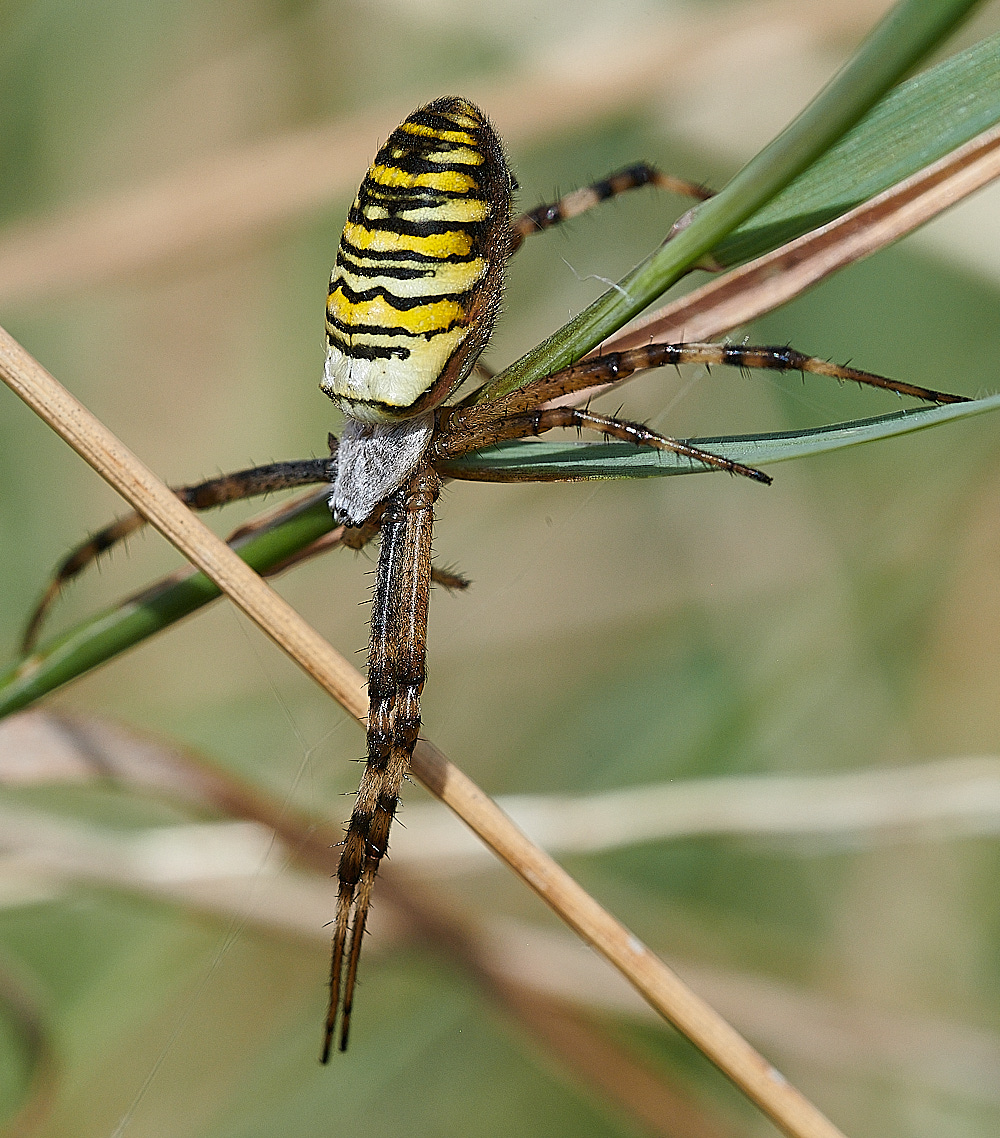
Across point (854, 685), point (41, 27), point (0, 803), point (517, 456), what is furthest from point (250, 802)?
point (41, 27)

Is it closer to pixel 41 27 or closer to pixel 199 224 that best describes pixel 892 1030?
pixel 199 224

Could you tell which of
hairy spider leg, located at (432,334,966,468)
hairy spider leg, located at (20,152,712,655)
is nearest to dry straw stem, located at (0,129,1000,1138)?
hairy spider leg, located at (432,334,966,468)

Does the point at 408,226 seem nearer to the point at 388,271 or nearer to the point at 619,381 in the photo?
the point at 388,271

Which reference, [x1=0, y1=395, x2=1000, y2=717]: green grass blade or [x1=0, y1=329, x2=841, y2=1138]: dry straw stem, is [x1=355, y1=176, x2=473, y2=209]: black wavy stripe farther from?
[x1=0, y1=329, x2=841, y2=1138]: dry straw stem

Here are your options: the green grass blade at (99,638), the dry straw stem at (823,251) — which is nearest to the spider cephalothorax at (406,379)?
the dry straw stem at (823,251)

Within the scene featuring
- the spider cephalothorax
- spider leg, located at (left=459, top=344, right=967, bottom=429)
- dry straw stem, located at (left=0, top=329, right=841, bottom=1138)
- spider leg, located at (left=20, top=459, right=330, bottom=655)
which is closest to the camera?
dry straw stem, located at (left=0, top=329, right=841, bottom=1138)

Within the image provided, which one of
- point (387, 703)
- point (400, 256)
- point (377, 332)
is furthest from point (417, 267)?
point (387, 703)
